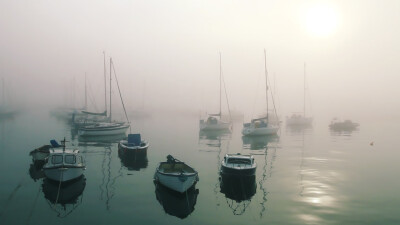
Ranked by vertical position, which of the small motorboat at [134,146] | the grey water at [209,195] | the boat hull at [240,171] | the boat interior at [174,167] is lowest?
the grey water at [209,195]

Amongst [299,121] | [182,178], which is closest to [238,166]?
[182,178]

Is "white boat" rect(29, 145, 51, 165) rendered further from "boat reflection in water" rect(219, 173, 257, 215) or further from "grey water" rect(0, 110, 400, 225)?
"boat reflection in water" rect(219, 173, 257, 215)

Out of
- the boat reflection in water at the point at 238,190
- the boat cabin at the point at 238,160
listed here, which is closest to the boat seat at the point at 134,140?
the boat reflection in water at the point at 238,190

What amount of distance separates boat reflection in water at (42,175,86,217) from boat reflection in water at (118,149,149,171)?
793cm

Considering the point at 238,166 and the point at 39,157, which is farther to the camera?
the point at 39,157

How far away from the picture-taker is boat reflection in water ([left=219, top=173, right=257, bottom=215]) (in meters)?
24.4

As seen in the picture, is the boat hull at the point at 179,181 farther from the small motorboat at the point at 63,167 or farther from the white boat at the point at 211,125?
the white boat at the point at 211,125

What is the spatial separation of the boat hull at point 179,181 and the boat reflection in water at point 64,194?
7.01 metres

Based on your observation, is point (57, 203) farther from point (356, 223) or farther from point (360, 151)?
point (360, 151)

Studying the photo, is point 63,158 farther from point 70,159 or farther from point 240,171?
point 240,171

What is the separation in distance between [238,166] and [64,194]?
53.0 ft

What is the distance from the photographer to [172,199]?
25078 mm

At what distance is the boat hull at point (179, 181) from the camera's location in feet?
82.9

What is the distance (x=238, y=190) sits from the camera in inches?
1108
